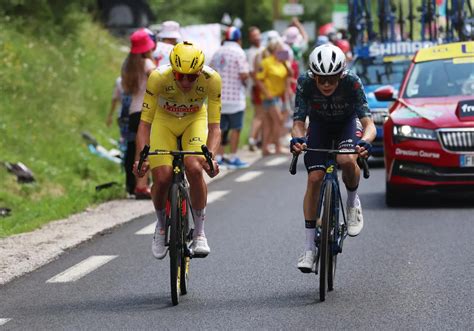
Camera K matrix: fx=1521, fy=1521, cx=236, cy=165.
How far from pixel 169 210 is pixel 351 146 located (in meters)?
1.26

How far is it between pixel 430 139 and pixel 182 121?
510 centimetres

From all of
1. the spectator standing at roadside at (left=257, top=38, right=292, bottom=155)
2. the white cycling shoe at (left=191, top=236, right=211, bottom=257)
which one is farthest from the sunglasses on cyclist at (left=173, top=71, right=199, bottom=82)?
the spectator standing at roadside at (left=257, top=38, right=292, bottom=155)

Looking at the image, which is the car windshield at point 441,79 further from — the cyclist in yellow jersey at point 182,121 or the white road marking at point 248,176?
the cyclist in yellow jersey at point 182,121

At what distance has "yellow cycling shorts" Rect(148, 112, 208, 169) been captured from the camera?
1018cm

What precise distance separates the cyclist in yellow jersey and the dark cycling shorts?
62 cm

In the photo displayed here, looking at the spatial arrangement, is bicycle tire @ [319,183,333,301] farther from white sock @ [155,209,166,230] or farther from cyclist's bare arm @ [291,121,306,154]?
white sock @ [155,209,166,230]

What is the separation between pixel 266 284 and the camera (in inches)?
400

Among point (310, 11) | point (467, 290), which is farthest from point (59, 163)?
point (310, 11)

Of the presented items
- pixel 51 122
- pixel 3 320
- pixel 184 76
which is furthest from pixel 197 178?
pixel 51 122

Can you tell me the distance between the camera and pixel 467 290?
9586mm

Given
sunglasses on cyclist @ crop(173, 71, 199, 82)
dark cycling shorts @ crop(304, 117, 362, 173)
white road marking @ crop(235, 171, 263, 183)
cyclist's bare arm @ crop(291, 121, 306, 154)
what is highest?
sunglasses on cyclist @ crop(173, 71, 199, 82)

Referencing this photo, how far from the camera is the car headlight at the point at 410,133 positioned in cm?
1478

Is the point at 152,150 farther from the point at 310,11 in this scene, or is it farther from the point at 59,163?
the point at 310,11

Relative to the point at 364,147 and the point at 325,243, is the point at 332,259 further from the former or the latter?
the point at 364,147
